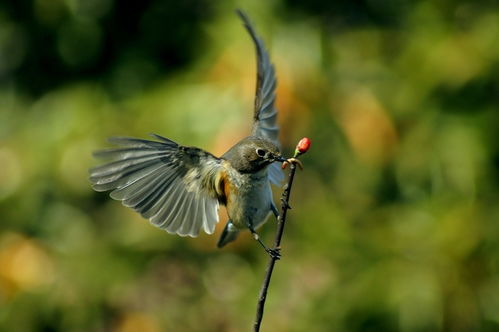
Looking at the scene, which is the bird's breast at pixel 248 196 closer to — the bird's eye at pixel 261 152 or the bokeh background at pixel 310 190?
the bird's eye at pixel 261 152

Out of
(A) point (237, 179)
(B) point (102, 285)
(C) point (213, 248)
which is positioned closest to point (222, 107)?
(C) point (213, 248)

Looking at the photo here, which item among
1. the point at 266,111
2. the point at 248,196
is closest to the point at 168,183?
the point at 248,196

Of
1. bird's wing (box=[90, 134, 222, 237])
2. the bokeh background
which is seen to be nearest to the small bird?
bird's wing (box=[90, 134, 222, 237])

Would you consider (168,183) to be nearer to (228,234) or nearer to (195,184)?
(195,184)

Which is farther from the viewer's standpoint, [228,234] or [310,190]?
[310,190]

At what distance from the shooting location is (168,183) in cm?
229

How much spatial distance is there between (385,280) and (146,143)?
1876mm

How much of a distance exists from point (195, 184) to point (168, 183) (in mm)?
78

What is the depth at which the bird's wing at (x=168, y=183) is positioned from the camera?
A: 7.03 ft

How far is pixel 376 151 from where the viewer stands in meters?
3.95

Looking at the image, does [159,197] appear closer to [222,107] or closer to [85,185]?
[222,107]

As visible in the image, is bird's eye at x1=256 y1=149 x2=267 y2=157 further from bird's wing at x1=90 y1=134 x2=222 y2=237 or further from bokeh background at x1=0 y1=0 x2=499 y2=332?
bokeh background at x1=0 y1=0 x2=499 y2=332

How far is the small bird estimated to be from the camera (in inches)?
86.3

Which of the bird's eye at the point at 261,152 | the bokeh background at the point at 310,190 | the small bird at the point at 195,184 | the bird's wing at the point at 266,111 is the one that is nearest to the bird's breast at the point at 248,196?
the small bird at the point at 195,184
